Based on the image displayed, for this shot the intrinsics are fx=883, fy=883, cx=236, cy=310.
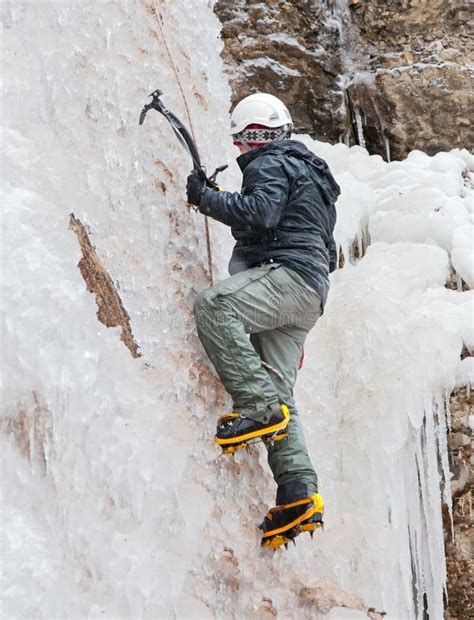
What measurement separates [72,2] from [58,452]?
1.90 m

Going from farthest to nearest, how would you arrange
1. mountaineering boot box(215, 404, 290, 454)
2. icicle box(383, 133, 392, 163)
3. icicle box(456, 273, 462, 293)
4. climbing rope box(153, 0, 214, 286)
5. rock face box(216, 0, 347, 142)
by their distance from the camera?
icicle box(383, 133, 392, 163) → rock face box(216, 0, 347, 142) → icicle box(456, 273, 462, 293) → climbing rope box(153, 0, 214, 286) → mountaineering boot box(215, 404, 290, 454)

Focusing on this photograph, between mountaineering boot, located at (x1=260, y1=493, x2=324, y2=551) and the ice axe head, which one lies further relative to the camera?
the ice axe head

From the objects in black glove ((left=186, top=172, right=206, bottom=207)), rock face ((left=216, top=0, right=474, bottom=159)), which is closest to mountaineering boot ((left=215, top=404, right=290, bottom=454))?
black glove ((left=186, top=172, right=206, bottom=207))

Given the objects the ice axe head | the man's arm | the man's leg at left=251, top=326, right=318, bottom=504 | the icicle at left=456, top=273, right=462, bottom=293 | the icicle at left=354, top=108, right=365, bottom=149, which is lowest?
the icicle at left=456, top=273, right=462, bottom=293

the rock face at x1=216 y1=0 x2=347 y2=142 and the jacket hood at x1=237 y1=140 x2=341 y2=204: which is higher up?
the rock face at x1=216 y1=0 x2=347 y2=142

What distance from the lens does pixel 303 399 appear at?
4.73 meters

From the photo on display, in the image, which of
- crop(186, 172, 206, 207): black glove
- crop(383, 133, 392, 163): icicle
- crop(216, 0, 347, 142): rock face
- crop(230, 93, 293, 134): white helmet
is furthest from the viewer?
crop(383, 133, 392, 163): icicle

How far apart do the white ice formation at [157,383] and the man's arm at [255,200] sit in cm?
33

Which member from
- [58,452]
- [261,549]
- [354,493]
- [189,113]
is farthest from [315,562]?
[189,113]

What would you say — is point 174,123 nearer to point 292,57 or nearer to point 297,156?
point 297,156

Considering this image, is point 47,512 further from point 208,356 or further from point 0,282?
point 208,356

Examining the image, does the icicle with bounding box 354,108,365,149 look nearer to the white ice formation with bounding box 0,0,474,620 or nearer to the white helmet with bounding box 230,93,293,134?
the white ice formation with bounding box 0,0,474,620

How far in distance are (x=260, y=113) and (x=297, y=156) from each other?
9.0 inches

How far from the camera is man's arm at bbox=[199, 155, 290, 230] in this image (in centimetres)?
311
